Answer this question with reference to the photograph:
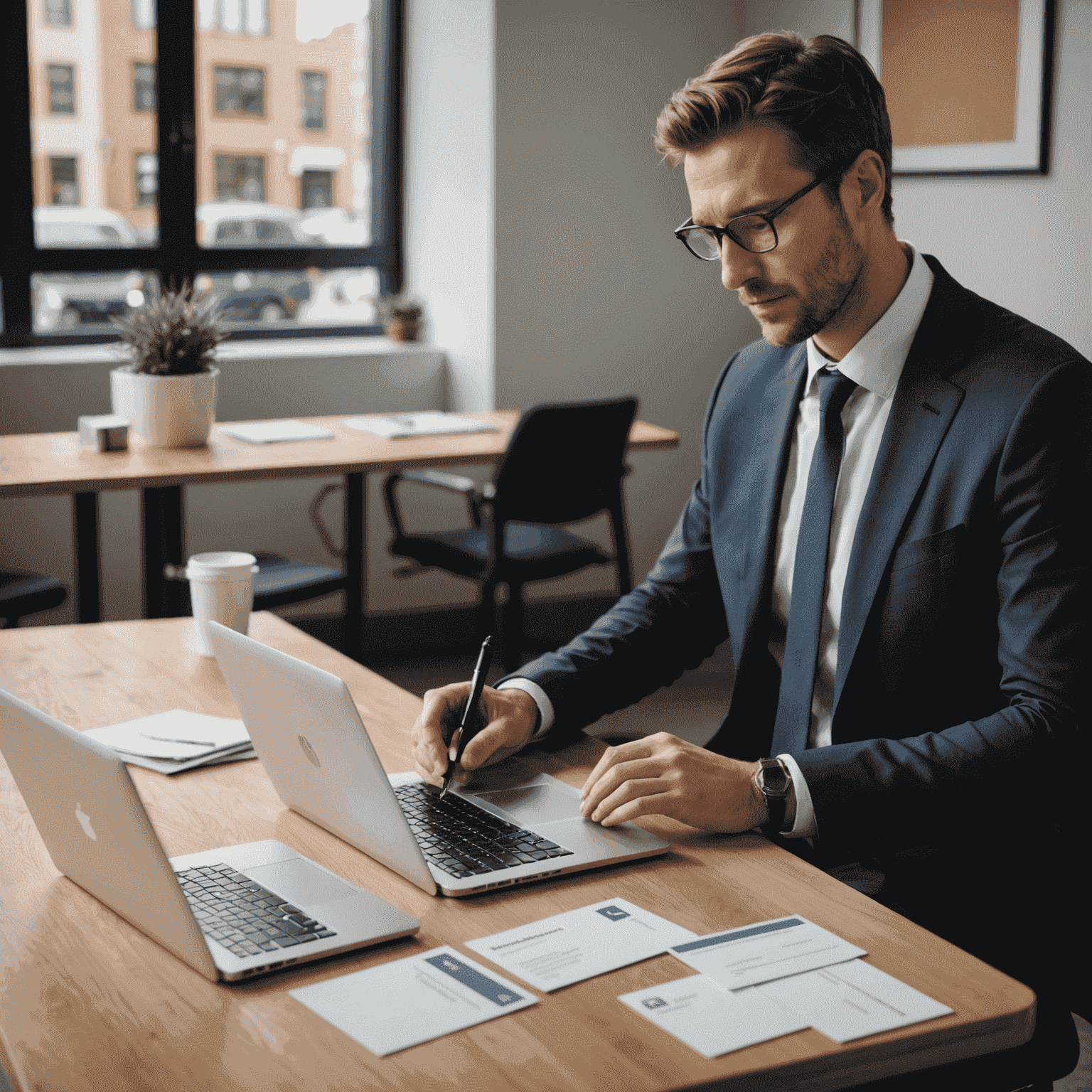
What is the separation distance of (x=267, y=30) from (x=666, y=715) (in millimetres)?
2885

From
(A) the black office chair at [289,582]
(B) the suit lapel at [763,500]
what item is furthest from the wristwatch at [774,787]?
(A) the black office chair at [289,582]

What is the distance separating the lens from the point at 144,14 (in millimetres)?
4742

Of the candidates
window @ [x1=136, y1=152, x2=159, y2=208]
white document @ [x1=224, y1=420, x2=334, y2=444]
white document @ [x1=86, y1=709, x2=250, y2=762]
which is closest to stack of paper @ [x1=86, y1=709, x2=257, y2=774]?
white document @ [x1=86, y1=709, x2=250, y2=762]

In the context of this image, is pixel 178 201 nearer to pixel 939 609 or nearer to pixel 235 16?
pixel 235 16

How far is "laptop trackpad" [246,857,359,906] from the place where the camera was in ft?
3.97

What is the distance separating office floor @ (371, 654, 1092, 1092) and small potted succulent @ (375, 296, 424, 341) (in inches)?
49.6

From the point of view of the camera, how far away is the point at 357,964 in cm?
111

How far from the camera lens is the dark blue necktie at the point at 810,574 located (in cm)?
164

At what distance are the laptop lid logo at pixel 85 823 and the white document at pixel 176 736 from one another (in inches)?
15.6

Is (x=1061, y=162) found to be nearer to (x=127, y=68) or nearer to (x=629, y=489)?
(x=629, y=489)

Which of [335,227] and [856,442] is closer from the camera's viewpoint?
[856,442]

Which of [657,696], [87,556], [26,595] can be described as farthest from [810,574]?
[657,696]

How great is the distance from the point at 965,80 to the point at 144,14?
2.79 m

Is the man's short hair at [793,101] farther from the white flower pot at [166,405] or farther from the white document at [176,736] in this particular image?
the white flower pot at [166,405]
